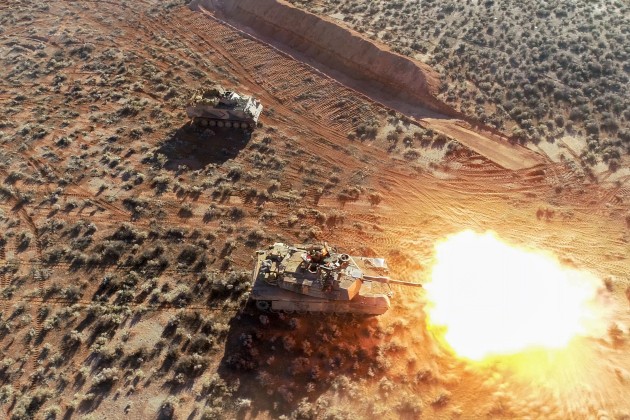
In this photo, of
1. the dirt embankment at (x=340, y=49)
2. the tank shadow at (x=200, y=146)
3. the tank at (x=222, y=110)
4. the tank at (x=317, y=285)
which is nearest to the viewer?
the tank at (x=317, y=285)

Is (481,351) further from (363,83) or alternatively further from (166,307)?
(363,83)

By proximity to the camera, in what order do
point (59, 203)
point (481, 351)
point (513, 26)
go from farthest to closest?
1. point (513, 26)
2. point (59, 203)
3. point (481, 351)

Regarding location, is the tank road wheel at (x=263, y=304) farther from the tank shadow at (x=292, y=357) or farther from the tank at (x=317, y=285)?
the tank shadow at (x=292, y=357)

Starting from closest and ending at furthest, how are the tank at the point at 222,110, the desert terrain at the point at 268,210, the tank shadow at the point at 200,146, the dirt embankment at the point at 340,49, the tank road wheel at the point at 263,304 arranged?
the desert terrain at the point at 268,210 → the tank road wheel at the point at 263,304 → the tank shadow at the point at 200,146 → the tank at the point at 222,110 → the dirt embankment at the point at 340,49

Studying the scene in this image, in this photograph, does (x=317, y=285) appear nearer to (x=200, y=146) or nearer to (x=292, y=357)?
(x=292, y=357)

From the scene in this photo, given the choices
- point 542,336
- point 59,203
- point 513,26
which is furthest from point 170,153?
point 513,26

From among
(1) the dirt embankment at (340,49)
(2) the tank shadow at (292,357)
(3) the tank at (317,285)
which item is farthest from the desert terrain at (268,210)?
(3) the tank at (317,285)

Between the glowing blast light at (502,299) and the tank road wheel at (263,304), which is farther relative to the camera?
the tank road wheel at (263,304)
